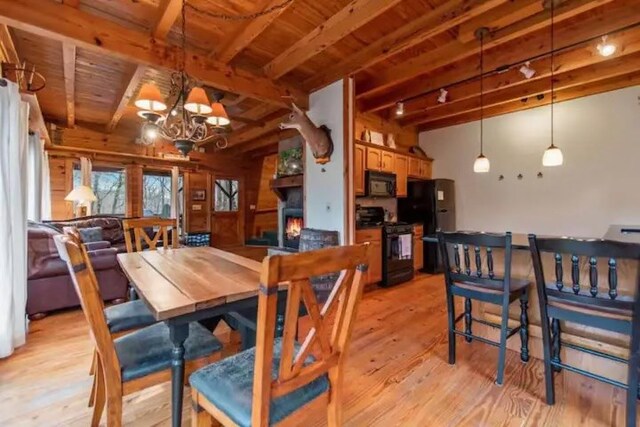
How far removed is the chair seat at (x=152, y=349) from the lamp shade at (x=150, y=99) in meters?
1.57

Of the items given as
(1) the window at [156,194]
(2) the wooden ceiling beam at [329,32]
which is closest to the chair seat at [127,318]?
(2) the wooden ceiling beam at [329,32]

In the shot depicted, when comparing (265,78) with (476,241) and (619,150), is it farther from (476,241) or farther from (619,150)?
→ (619,150)

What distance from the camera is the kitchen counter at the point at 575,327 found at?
1.86 meters

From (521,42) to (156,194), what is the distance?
7472 mm

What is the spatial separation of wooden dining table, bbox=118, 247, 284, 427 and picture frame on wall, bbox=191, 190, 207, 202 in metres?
5.75

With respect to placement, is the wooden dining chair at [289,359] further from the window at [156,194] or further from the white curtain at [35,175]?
the window at [156,194]

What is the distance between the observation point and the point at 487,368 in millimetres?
2199

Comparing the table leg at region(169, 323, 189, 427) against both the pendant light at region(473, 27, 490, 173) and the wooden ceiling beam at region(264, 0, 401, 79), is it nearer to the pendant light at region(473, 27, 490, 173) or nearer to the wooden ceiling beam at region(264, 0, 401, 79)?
the wooden ceiling beam at region(264, 0, 401, 79)

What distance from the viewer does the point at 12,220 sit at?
2.39 meters

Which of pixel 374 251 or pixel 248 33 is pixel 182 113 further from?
pixel 374 251

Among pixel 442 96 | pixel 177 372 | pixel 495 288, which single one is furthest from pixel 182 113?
pixel 442 96

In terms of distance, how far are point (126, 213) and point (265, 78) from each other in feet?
16.0

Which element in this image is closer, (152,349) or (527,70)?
(152,349)

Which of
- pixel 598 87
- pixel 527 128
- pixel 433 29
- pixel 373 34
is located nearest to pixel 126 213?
pixel 373 34
